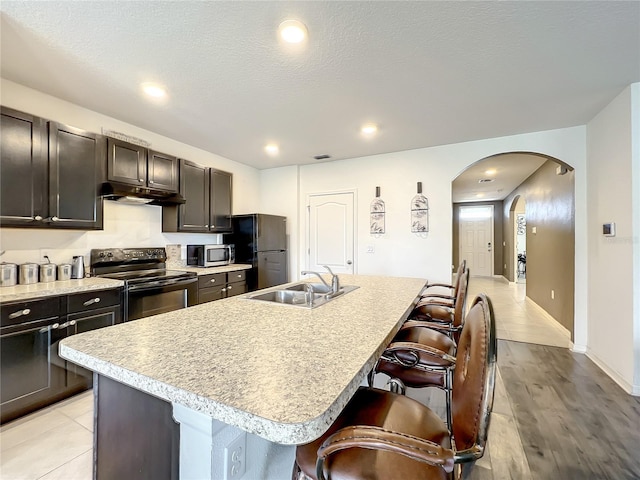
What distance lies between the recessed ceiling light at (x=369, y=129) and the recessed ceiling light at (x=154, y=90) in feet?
6.63

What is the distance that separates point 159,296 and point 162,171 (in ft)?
4.71

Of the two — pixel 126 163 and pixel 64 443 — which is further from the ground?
pixel 126 163

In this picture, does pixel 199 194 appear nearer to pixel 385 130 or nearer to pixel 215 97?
pixel 215 97

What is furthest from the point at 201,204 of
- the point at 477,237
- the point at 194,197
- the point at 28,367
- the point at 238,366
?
the point at 477,237

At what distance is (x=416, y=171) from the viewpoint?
4.00 metres

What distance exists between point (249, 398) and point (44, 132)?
2.87 meters

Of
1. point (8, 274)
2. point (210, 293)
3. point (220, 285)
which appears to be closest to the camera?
point (8, 274)

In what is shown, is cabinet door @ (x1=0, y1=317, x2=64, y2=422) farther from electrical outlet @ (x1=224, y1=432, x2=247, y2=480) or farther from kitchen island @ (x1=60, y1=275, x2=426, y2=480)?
electrical outlet @ (x1=224, y1=432, x2=247, y2=480)

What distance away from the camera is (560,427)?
1915mm

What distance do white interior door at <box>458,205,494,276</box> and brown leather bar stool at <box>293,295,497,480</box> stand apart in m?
9.61

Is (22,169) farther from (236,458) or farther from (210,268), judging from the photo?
(236,458)

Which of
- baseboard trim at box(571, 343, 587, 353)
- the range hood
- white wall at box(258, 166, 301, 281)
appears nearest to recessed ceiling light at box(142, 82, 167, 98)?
the range hood

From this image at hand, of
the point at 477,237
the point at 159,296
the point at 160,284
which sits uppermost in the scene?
→ the point at 477,237

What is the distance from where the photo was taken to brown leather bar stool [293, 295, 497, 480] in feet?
2.33
